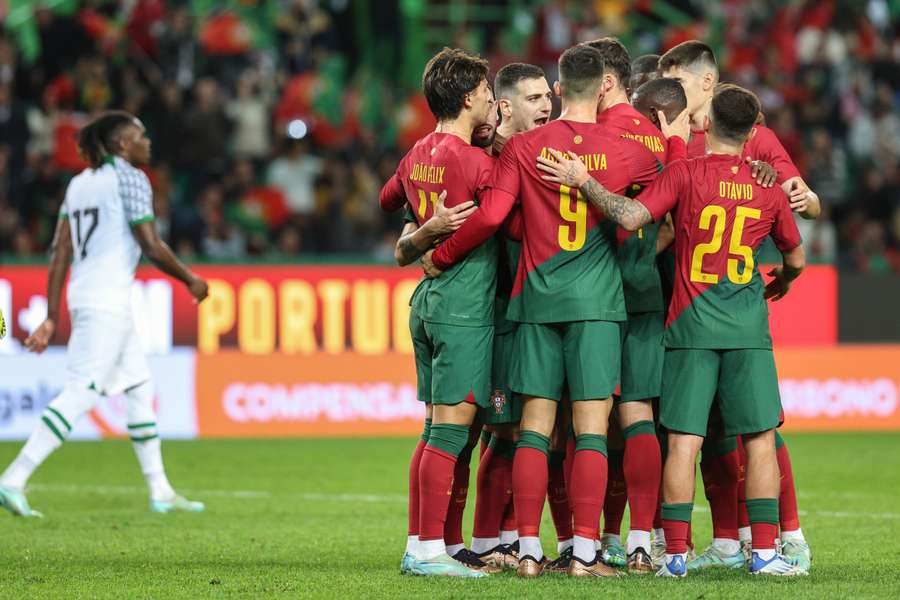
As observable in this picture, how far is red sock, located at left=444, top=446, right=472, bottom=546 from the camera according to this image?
655cm

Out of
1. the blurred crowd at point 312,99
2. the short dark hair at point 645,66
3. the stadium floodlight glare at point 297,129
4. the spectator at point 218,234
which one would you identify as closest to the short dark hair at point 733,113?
the short dark hair at point 645,66

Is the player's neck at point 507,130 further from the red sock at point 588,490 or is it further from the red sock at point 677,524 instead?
the red sock at point 677,524

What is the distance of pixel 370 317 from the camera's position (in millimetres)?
14125

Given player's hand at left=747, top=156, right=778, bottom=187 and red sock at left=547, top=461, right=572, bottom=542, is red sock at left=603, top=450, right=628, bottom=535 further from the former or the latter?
player's hand at left=747, top=156, right=778, bottom=187

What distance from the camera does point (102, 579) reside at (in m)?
6.14

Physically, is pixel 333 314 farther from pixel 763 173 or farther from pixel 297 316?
pixel 763 173

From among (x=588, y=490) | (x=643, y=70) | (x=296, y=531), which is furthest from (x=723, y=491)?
(x=296, y=531)

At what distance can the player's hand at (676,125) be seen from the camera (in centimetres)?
657

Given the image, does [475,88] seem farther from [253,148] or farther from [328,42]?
[328,42]

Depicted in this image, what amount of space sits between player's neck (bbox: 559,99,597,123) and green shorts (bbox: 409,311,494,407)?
0.95 metres

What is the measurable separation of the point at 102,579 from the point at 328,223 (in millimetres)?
9621

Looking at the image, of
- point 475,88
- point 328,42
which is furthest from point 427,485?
point 328,42

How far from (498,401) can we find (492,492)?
0.47m

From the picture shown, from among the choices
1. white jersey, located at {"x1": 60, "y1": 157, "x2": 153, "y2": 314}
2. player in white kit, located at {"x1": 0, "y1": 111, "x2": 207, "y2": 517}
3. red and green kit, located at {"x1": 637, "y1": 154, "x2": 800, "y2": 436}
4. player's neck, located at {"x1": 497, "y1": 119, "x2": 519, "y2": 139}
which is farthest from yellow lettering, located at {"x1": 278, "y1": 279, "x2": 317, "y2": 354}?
red and green kit, located at {"x1": 637, "y1": 154, "x2": 800, "y2": 436}
